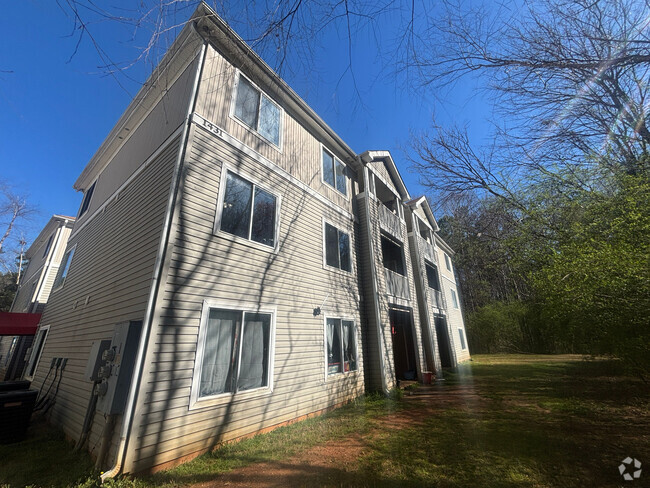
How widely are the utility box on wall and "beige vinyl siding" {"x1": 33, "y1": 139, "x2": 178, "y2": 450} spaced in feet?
0.88

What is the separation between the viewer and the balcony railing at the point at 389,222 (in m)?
11.6

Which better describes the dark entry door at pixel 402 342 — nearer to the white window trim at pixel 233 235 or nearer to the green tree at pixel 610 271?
the green tree at pixel 610 271

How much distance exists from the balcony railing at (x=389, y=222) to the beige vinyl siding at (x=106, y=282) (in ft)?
27.2

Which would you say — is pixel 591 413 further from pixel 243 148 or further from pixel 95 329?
pixel 95 329

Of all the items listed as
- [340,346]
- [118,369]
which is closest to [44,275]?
[118,369]

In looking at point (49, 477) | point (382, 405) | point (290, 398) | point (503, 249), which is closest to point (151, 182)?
point (49, 477)

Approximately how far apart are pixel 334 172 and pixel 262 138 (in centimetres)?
363

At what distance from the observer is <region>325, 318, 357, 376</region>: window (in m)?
7.50

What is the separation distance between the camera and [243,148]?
6344 mm

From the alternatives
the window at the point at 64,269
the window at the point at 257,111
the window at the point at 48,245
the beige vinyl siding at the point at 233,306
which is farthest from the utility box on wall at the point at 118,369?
the window at the point at 48,245

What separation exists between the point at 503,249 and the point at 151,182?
31.3 feet

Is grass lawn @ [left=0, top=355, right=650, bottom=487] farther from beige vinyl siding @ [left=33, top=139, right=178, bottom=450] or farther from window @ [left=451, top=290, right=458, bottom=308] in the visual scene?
window @ [left=451, top=290, right=458, bottom=308]

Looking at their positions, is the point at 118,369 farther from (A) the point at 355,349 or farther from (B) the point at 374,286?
(B) the point at 374,286

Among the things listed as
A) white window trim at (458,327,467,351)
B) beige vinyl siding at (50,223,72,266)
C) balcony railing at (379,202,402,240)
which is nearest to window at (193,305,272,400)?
balcony railing at (379,202,402,240)
